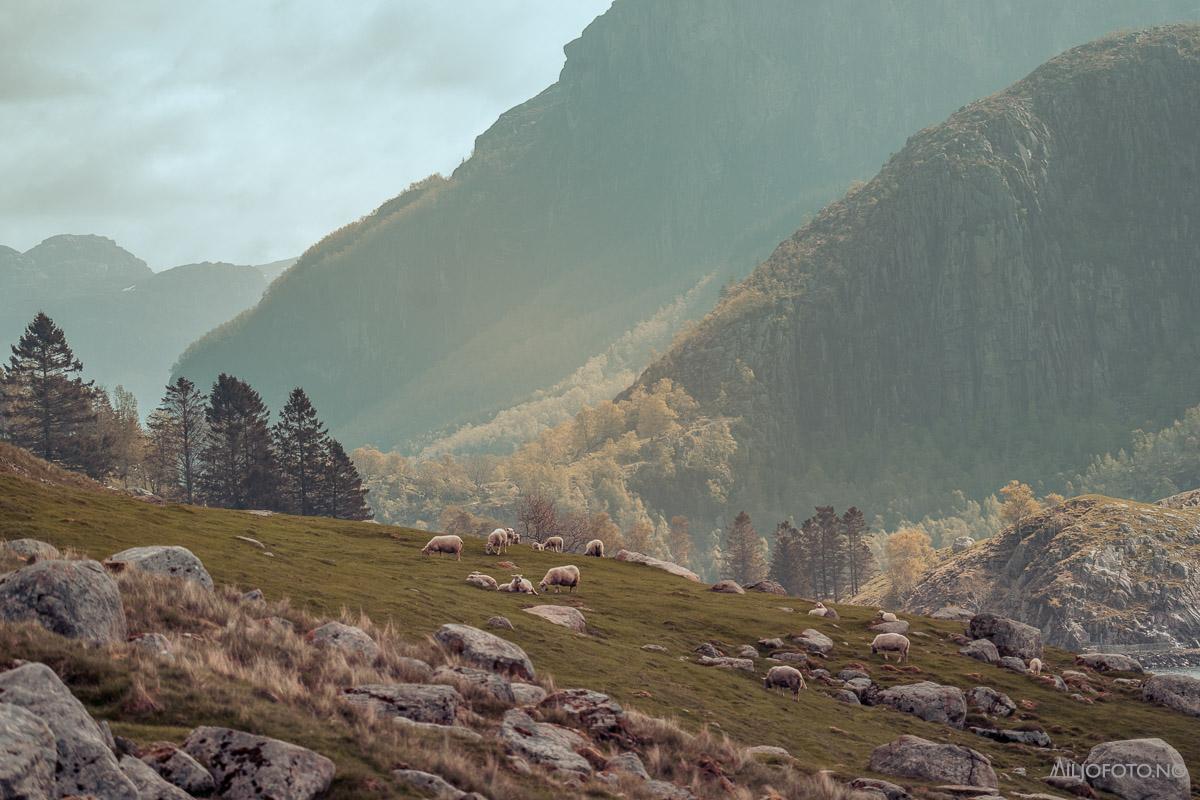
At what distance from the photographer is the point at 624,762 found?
25.2 meters

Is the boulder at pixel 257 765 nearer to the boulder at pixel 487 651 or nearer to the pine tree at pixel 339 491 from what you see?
the boulder at pixel 487 651

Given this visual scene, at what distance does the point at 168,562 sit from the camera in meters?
35.2

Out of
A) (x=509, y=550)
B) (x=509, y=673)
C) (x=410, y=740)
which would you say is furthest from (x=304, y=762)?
(x=509, y=550)

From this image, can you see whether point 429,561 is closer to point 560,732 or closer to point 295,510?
point 560,732

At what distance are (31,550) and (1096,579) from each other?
185497 mm

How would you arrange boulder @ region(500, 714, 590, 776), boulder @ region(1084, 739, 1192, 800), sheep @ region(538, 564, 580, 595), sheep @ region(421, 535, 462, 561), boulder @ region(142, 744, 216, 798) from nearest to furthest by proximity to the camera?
boulder @ region(142, 744, 216, 798) → boulder @ region(500, 714, 590, 776) → boulder @ region(1084, 739, 1192, 800) → sheep @ region(538, 564, 580, 595) → sheep @ region(421, 535, 462, 561)

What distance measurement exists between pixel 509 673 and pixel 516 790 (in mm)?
12180

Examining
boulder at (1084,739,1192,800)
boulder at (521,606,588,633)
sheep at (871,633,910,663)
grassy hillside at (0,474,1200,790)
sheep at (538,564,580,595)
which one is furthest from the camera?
sheep at (538,564,580,595)

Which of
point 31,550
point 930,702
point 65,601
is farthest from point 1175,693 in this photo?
point 31,550

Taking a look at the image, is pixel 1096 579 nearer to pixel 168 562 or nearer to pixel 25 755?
pixel 168 562

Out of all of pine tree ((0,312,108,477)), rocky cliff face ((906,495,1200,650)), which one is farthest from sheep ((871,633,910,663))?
rocky cliff face ((906,495,1200,650))

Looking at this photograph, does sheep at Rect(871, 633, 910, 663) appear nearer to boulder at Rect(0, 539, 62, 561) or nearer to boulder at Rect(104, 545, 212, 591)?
boulder at Rect(104, 545, 212, 591)

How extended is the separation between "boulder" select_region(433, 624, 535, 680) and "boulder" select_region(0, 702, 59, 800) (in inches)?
712

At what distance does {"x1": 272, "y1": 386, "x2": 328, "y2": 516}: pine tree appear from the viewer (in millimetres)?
138000
